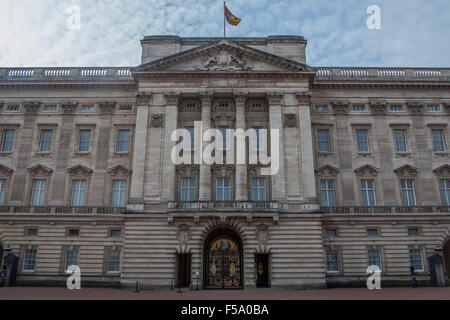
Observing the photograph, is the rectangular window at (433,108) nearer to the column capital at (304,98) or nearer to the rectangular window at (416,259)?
the column capital at (304,98)

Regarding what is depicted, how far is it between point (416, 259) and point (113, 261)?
95.2 feet

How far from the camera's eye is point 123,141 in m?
38.3

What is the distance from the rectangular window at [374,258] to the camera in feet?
115

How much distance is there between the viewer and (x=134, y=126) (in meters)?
38.4

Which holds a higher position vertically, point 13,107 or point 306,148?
point 13,107

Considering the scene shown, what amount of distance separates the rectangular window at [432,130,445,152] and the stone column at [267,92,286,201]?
16.8 meters

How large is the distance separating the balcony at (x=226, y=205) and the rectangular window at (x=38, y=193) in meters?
14.2

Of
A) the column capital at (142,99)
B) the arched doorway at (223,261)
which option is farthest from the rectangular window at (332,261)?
the column capital at (142,99)

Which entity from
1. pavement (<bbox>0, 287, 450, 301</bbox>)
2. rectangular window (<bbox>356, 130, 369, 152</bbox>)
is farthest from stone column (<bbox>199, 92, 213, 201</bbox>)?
rectangular window (<bbox>356, 130, 369, 152</bbox>)

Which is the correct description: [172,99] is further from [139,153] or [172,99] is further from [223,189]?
[223,189]

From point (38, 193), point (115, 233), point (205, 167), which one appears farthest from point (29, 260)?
point (205, 167)

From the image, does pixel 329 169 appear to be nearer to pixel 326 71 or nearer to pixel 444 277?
pixel 326 71

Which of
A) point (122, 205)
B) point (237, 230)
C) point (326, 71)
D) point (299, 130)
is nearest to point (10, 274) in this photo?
point (122, 205)
